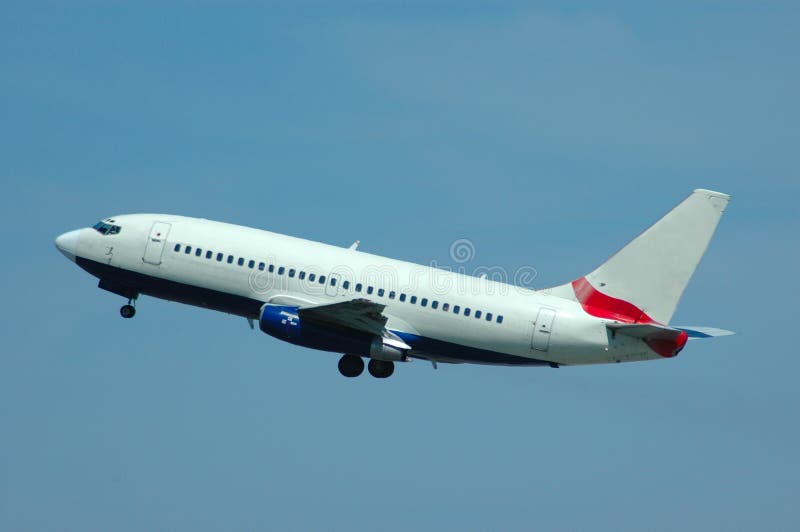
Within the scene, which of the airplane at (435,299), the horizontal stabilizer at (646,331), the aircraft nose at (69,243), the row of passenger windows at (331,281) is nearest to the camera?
the horizontal stabilizer at (646,331)

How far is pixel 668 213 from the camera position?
57906 millimetres

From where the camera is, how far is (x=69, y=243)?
63.4 metres

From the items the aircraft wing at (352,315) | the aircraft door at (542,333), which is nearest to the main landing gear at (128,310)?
the aircraft wing at (352,315)

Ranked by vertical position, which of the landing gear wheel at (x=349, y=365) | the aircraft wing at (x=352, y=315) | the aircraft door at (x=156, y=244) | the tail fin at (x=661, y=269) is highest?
the tail fin at (x=661, y=269)

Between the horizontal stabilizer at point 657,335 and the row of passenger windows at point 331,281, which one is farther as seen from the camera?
the row of passenger windows at point 331,281

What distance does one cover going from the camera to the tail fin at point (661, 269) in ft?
188

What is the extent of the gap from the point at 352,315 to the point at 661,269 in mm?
13813

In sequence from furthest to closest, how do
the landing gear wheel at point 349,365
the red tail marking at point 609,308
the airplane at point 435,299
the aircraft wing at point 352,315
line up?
the landing gear wheel at point 349,365 < the red tail marking at point 609,308 < the airplane at point 435,299 < the aircraft wing at point 352,315

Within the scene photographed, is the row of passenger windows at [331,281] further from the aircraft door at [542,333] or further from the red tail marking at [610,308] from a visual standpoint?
the red tail marking at [610,308]

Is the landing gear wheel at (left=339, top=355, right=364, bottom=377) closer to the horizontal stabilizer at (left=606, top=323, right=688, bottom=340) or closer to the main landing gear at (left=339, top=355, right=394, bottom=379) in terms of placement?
the main landing gear at (left=339, top=355, right=394, bottom=379)

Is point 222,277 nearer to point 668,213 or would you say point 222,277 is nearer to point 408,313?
point 408,313

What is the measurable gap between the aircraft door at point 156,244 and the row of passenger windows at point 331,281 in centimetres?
82

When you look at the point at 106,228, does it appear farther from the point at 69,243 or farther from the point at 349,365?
the point at 349,365

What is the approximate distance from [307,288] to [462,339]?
24.4 feet
